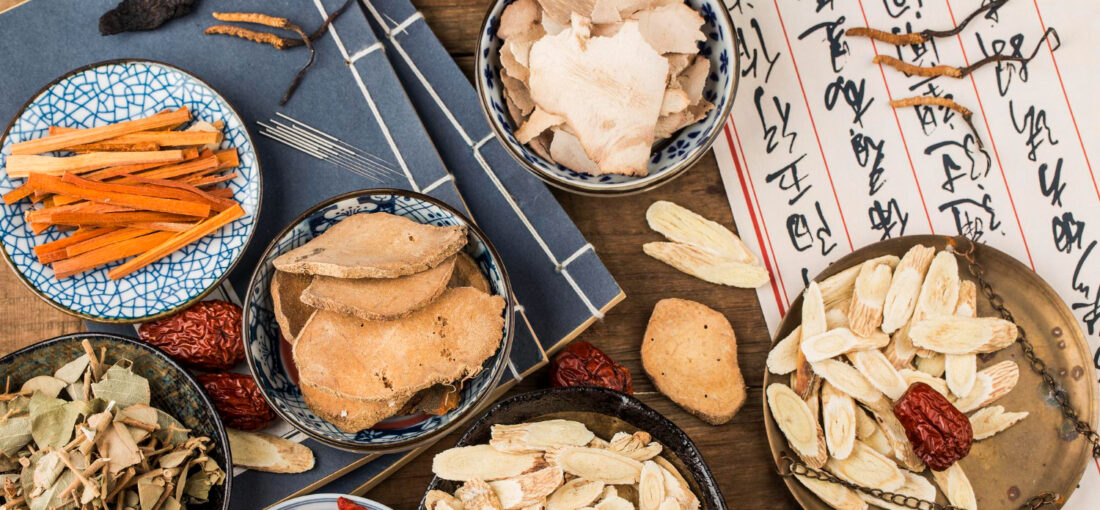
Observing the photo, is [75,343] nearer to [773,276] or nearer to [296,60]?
[296,60]

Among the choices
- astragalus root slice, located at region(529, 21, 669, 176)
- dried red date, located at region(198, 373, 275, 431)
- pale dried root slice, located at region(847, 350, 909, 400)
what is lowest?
pale dried root slice, located at region(847, 350, 909, 400)

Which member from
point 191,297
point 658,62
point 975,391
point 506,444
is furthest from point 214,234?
point 975,391

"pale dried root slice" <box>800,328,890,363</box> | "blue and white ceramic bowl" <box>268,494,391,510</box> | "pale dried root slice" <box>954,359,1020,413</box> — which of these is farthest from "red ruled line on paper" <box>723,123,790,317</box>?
"blue and white ceramic bowl" <box>268,494,391,510</box>

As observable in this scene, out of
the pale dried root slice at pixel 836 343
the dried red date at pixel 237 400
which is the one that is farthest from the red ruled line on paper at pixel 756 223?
the dried red date at pixel 237 400

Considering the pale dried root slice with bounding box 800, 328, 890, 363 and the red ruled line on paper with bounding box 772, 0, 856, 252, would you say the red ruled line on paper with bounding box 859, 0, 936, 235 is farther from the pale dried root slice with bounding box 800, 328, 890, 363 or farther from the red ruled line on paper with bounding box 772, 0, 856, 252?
the pale dried root slice with bounding box 800, 328, 890, 363

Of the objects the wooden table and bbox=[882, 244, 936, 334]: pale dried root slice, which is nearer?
bbox=[882, 244, 936, 334]: pale dried root slice
